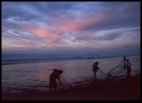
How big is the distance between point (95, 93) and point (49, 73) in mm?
758

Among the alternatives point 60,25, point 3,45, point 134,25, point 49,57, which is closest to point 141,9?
point 134,25

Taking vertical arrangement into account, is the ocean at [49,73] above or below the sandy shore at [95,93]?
above

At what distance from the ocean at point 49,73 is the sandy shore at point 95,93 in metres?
0.08

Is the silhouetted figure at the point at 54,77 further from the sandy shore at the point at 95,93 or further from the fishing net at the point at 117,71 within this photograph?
the fishing net at the point at 117,71

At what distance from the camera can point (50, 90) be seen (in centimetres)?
525

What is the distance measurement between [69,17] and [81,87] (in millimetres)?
1077

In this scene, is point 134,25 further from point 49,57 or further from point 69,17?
point 49,57

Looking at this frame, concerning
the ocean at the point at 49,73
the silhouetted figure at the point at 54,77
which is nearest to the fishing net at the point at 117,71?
the ocean at the point at 49,73

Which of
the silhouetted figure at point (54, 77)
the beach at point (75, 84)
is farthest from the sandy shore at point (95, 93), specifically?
the silhouetted figure at point (54, 77)

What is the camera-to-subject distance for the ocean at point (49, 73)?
5238mm

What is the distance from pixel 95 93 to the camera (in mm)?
5277

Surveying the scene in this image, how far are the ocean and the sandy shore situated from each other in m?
0.08

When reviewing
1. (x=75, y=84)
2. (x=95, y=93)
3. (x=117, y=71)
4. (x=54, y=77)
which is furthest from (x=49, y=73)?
(x=117, y=71)

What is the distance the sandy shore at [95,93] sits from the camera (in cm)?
525
